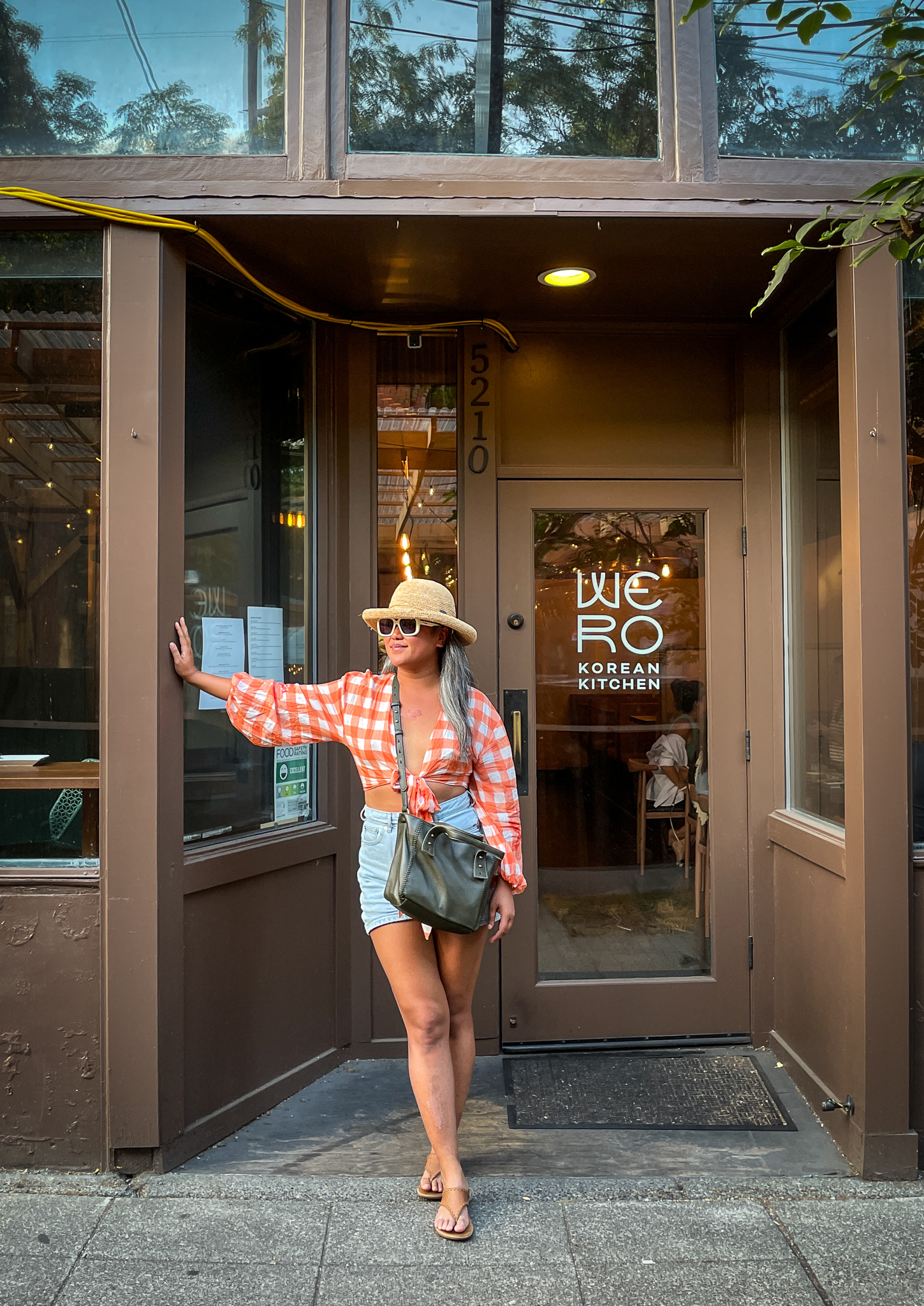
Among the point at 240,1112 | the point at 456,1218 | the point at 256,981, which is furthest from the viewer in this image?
the point at 256,981

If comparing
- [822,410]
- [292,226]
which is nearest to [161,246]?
[292,226]

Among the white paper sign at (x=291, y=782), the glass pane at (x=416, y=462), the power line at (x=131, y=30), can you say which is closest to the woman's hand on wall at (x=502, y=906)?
the white paper sign at (x=291, y=782)

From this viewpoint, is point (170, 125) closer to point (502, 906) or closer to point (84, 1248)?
point (502, 906)

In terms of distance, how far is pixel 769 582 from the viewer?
14.3ft

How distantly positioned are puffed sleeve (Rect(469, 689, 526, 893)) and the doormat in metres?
1.14

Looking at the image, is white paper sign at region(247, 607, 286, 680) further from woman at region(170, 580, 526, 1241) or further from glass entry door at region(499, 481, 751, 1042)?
glass entry door at region(499, 481, 751, 1042)

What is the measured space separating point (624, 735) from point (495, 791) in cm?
136

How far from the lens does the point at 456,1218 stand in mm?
2957

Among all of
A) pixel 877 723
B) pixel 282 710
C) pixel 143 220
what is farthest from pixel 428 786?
pixel 143 220

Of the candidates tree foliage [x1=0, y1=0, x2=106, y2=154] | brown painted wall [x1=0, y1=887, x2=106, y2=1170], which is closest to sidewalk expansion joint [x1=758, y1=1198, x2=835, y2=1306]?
brown painted wall [x1=0, y1=887, x2=106, y2=1170]

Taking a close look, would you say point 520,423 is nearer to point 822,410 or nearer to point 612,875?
point 822,410

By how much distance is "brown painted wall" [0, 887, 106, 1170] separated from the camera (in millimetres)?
3324

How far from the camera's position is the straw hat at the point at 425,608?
122 inches

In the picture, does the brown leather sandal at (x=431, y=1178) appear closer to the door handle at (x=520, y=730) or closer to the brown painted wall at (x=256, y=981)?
the brown painted wall at (x=256, y=981)
